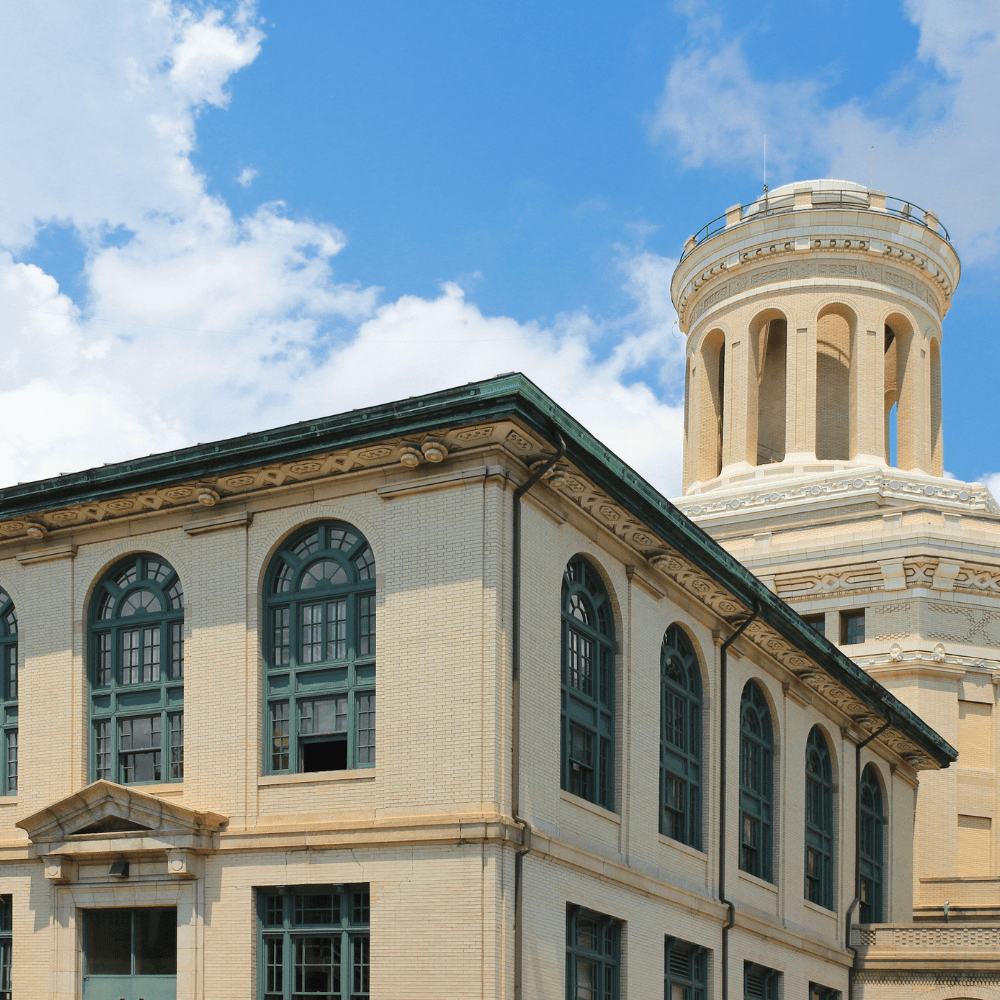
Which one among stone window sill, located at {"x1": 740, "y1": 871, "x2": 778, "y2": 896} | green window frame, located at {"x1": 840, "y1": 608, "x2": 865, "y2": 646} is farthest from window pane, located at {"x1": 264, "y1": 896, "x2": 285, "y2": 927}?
green window frame, located at {"x1": 840, "y1": 608, "x2": 865, "y2": 646}

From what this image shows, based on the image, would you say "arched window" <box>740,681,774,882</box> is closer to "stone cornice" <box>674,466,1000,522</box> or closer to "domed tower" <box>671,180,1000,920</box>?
"domed tower" <box>671,180,1000,920</box>

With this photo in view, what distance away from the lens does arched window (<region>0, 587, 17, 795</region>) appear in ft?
90.5

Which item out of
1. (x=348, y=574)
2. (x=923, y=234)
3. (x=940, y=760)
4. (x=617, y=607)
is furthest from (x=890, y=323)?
(x=348, y=574)

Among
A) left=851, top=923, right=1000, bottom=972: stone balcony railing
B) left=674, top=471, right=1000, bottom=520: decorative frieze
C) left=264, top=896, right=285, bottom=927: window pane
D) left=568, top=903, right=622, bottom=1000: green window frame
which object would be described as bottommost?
left=851, top=923, right=1000, bottom=972: stone balcony railing

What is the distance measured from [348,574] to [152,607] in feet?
12.0

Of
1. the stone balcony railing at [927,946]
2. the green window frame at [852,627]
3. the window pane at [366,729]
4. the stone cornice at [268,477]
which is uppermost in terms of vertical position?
the stone cornice at [268,477]

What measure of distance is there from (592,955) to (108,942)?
24.4 ft

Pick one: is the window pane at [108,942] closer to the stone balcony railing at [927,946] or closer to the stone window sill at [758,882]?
the stone window sill at [758,882]

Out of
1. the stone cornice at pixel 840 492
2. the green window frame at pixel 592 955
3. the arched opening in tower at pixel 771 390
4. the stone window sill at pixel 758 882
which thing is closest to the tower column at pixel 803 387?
the stone cornice at pixel 840 492

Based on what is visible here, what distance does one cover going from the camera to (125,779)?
26.5 m

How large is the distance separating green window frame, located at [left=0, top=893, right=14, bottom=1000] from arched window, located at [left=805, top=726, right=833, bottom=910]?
55.4 ft

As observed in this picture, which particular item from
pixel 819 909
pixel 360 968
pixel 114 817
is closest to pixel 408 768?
pixel 360 968

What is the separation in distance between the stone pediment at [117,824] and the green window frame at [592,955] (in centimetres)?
556

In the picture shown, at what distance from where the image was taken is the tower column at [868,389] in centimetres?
5906
